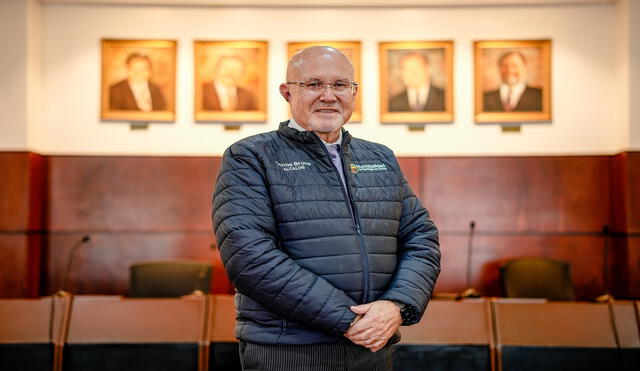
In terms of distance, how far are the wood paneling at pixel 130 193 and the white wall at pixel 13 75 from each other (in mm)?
474

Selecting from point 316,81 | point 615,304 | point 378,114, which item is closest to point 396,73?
point 378,114

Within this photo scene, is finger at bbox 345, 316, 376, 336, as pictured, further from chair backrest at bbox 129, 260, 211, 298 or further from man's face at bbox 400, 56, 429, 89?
man's face at bbox 400, 56, 429, 89

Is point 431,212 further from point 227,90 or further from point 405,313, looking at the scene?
point 405,313

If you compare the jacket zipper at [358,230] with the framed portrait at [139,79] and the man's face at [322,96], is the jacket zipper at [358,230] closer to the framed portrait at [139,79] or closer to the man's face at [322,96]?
the man's face at [322,96]

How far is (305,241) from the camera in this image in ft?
7.00

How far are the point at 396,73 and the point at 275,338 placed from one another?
5.14 metres

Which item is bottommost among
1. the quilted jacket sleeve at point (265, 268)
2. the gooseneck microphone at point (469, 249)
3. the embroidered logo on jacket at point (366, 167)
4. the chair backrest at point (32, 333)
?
the chair backrest at point (32, 333)

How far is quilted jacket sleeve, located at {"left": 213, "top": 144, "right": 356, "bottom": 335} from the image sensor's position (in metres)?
2.03

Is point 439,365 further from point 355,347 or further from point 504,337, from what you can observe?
point 355,347

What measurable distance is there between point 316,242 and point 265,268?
20cm

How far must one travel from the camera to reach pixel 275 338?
2.12m

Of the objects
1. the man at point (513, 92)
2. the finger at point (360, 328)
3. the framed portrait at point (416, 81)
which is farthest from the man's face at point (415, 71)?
the finger at point (360, 328)

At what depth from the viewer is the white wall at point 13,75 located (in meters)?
6.48

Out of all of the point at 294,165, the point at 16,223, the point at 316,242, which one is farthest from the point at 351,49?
the point at 316,242
